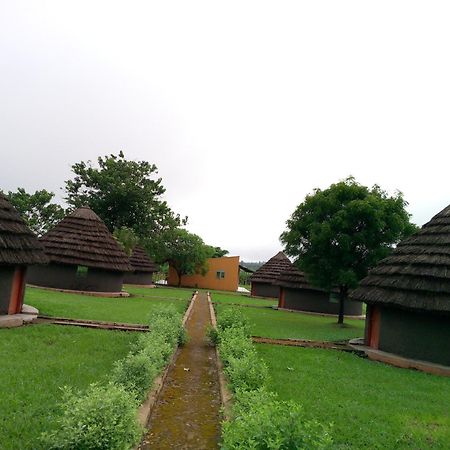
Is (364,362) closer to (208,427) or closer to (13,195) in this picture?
(208,427)

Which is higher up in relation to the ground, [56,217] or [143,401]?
[56,217]

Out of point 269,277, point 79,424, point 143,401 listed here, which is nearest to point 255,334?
point 143,401

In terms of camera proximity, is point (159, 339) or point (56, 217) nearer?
point (159, 339)

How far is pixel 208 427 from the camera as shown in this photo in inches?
275

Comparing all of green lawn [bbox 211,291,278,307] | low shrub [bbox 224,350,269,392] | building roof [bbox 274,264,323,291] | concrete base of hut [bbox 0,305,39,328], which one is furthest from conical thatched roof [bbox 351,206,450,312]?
green lawn [bbox 211,291,278,307]

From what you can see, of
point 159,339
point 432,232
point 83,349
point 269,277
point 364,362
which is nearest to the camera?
point 159,339

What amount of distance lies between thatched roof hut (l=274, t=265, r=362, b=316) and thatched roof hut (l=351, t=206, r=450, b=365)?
12702 millimetres

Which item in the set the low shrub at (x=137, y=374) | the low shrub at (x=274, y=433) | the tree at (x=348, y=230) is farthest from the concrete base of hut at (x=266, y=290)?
the low shrub at (x=274, y=433)

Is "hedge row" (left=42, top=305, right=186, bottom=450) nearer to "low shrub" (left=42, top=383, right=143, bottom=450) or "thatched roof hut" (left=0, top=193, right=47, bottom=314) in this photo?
"low shrub" (left=42, top=383, right=143, bottom=450)

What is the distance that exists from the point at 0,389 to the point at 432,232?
13.4 metres

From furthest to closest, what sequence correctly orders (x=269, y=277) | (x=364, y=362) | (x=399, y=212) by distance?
(x=269, y=277), (x=399, y=212), (x=364, y=362)

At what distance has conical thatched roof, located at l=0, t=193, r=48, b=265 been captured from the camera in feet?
44.8

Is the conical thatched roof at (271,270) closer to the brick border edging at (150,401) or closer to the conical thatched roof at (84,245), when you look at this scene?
the conical thatched roof at (84,245)

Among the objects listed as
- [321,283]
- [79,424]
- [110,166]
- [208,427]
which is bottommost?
[208,427]
